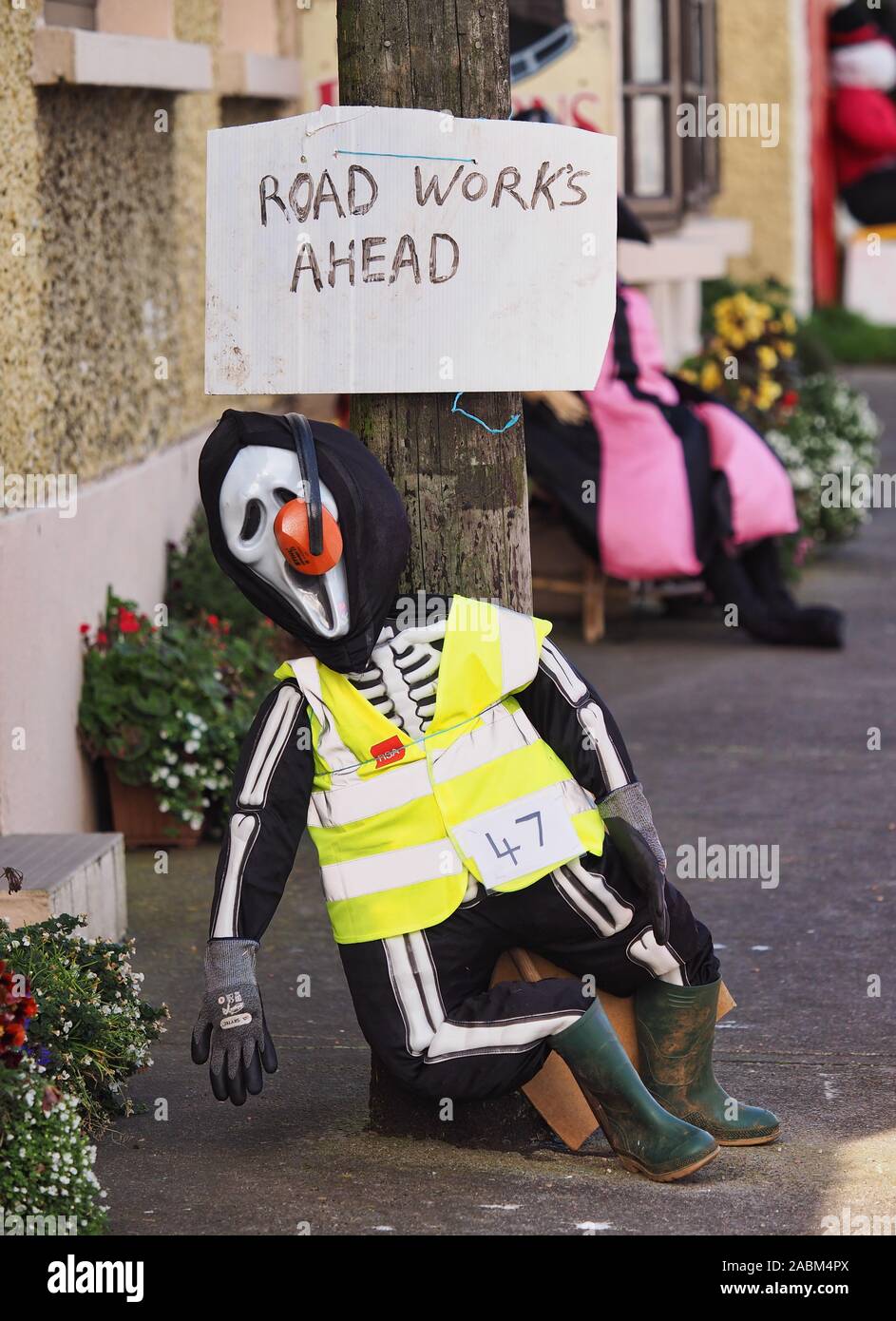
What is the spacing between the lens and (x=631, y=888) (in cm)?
353

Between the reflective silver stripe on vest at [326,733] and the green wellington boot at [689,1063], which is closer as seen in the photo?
the reflective silver stripe on vest at [326,733]

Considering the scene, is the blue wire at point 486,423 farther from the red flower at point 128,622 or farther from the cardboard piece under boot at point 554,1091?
the red flower at point 128,622

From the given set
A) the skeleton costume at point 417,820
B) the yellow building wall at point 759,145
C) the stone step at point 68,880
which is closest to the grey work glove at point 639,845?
the skeleton costume at point 417,820

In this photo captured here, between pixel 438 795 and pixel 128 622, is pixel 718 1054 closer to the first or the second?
pixel 438 795

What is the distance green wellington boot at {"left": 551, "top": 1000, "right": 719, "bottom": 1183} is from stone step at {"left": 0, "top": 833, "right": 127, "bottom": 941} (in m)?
1.33

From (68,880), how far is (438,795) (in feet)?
4.02

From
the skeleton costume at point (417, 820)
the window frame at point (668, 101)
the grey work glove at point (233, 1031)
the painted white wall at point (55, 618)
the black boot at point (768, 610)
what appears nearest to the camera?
the grey work glove at point (233, 1031)

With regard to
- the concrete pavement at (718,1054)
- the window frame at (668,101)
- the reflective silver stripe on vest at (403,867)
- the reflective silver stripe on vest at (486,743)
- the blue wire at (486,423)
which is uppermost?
the window frame at (668,101)

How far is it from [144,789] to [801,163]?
12461 millimetres

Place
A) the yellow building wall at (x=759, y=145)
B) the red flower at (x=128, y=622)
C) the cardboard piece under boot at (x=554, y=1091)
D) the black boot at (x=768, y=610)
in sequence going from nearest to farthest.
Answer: the cardboard piece under boot at (x=554, y=1091), the red flower at (x=128, y=622), the black boot at (x=768, y=610), the yellow building wall at (x=759, y=145)

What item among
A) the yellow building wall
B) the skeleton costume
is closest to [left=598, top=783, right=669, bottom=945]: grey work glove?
the skeleton costume

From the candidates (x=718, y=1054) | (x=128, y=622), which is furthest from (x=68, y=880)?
(x=128, y=622)

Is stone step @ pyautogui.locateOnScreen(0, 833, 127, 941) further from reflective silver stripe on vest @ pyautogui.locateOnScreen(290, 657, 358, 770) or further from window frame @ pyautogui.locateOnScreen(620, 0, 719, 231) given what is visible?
Answer: window frame @ pyautogui.locateOnScreen(620, 0, 719, 231)

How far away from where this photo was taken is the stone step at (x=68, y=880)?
4203mm
